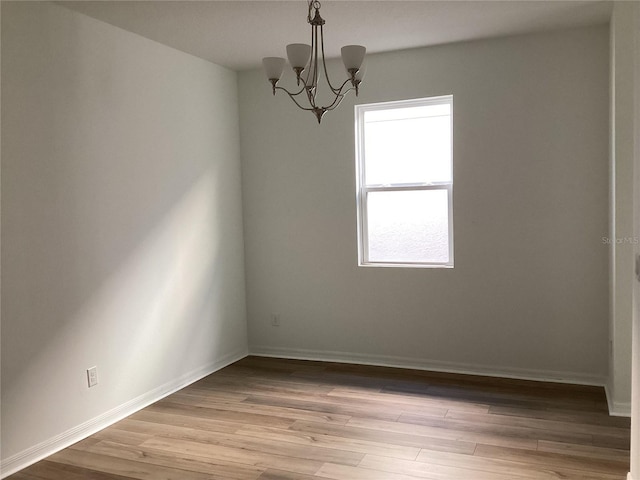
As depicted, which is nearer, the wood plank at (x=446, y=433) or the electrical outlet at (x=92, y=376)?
the wood plank at (x=446, y=433)

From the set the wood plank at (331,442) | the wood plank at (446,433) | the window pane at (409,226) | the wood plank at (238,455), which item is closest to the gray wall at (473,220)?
the window pane at (409,226)

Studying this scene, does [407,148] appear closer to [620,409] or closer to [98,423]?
[620,409]

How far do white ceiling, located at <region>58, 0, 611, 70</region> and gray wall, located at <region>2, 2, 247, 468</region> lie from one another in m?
0.26

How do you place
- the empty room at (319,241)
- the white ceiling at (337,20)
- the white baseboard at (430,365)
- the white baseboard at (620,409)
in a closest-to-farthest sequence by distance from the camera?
the empty room at (319,241)
the white ceiling at (337,20)
the white baseboard at (620,409)
the white baseboard at (430,365)

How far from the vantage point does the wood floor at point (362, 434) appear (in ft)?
9.45

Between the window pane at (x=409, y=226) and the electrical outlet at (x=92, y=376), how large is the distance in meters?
→ 2.28

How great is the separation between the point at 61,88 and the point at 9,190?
70 centimetres

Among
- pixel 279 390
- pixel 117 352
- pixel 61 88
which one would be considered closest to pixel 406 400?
pixel 279 390

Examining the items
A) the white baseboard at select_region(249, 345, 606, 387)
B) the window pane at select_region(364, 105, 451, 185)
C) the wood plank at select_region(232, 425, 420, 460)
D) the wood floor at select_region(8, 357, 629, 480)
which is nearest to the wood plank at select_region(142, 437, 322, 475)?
the wood floor at select_region(8, 357, 629, 480)

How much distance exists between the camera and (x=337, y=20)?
11.8 feet

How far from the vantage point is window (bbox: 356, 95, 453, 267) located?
446 centimetres

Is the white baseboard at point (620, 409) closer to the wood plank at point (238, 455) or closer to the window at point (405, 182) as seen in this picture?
the window at point (405, 182)

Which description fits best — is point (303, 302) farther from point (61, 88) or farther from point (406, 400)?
point (61, 88)

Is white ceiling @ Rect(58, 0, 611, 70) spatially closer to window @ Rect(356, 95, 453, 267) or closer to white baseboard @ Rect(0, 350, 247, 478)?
window @ Rect(356, 95, 453, 267)
